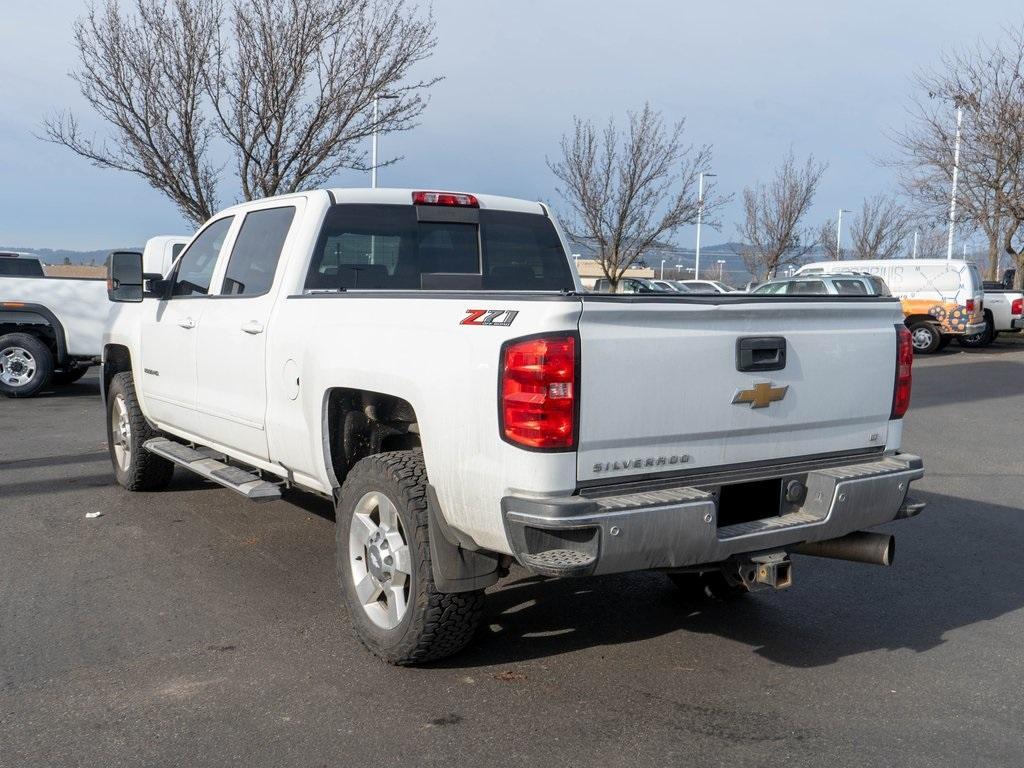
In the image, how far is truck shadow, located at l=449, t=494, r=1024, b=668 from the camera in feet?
14.9

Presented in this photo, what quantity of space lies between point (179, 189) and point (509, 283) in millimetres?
13619

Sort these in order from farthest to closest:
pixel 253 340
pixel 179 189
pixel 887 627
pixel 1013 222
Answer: pixel 1013 222
pixel 179 189
pixel 253 340
pixel 887 627

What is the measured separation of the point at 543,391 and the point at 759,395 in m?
1.00

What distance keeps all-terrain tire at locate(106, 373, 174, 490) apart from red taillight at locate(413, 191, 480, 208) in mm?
2832

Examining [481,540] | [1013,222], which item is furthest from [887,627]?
[1013,222]

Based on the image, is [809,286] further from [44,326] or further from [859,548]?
[859,548]

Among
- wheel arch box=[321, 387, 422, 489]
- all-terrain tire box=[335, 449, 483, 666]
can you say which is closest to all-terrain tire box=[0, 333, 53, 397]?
wheel arch box=[321, 387, 422, 489]

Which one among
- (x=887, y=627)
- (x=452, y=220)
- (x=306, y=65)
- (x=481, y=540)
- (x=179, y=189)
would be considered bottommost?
(x=887, y=627)

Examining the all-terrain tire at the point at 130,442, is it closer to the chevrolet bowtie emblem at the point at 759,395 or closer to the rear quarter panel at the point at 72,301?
the chevrolet bowtie emblem at the point at 759,395

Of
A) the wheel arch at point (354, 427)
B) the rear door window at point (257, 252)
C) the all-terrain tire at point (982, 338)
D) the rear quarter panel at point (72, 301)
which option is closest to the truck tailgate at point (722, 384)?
the wheel arch at point (354, 427)

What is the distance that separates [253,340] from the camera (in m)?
5.25

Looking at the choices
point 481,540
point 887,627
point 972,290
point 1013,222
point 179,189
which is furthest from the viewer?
point 1013,222

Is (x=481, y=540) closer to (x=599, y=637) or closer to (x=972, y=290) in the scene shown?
(x=599, y=637)

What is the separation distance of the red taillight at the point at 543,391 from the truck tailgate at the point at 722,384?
0.06 m
